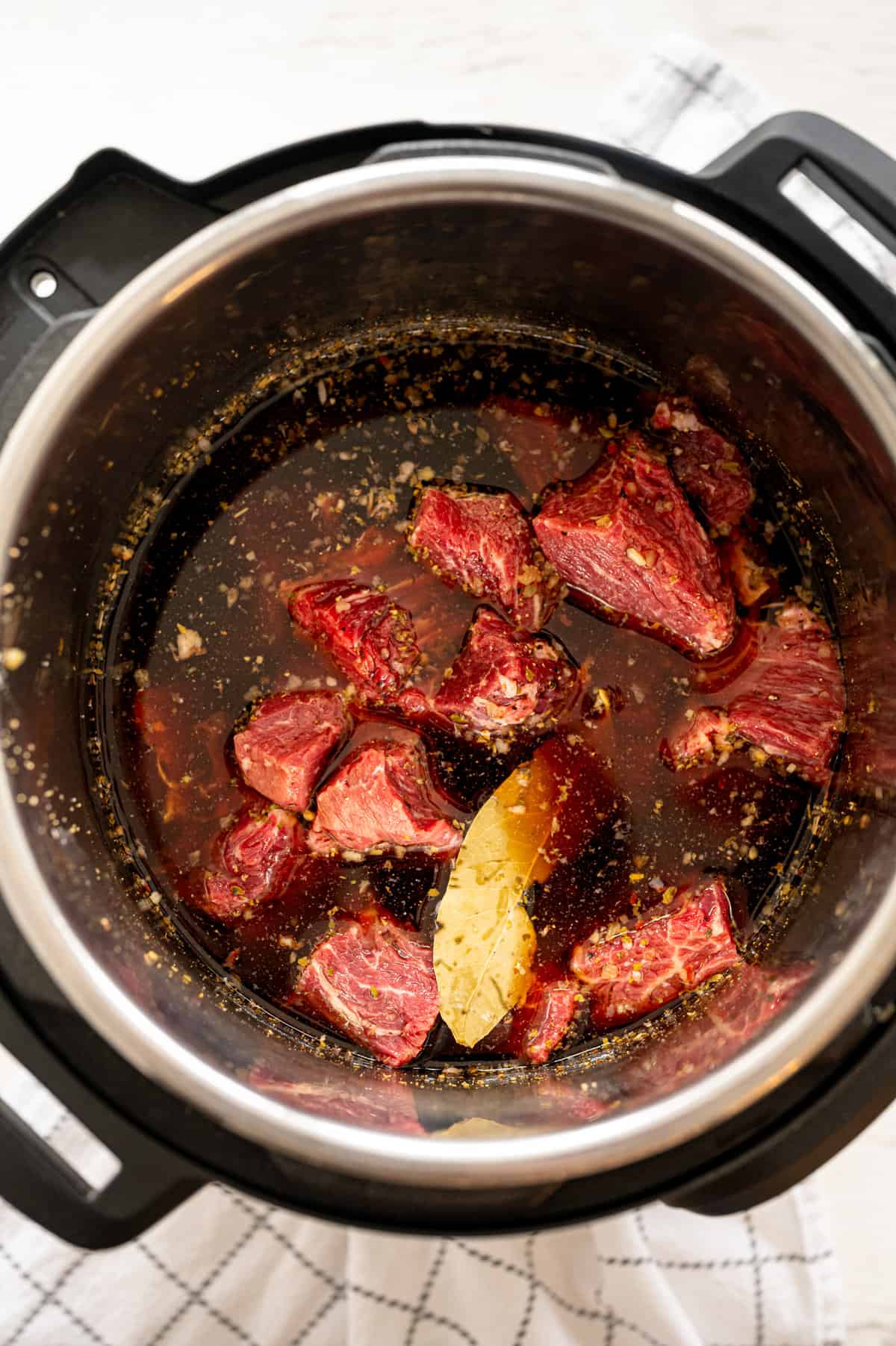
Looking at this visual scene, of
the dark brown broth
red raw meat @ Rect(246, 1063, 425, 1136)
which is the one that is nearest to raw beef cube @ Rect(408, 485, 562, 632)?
the dark brown broth

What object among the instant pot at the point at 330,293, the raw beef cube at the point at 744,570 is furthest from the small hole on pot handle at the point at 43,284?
the raw beef cube at the point at 744,570

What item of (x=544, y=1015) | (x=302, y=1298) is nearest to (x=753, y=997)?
(x=544, y=1015)

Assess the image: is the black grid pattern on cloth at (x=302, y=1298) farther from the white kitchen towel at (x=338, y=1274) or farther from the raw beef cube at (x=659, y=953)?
the raw beef cube at (x=659, y=953)

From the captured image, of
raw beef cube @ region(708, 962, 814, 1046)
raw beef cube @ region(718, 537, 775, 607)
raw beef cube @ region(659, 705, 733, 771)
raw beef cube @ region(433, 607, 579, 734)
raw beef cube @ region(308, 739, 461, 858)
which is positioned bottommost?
raw beef cube @ region(308, 739, 461, 858)

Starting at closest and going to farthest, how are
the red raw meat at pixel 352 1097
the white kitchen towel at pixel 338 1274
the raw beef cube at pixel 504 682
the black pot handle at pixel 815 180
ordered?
the black pot handle at pixel 815 180
the red raw meat at pixel 352 1097
the raw beef cube at pixel 504 682
the white kitchen towel at pixel 338 1274

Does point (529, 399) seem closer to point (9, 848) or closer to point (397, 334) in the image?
point (397, 334)

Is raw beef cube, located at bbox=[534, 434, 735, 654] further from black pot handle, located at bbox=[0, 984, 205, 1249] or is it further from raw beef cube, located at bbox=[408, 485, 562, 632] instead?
black pot handle, located at bbox=[0, 984, 205, 1249]

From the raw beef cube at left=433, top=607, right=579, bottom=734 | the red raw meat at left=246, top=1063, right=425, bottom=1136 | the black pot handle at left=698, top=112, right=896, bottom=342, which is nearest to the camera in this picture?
the black pot handle at left=698, top=112, right=896, bottom=342
